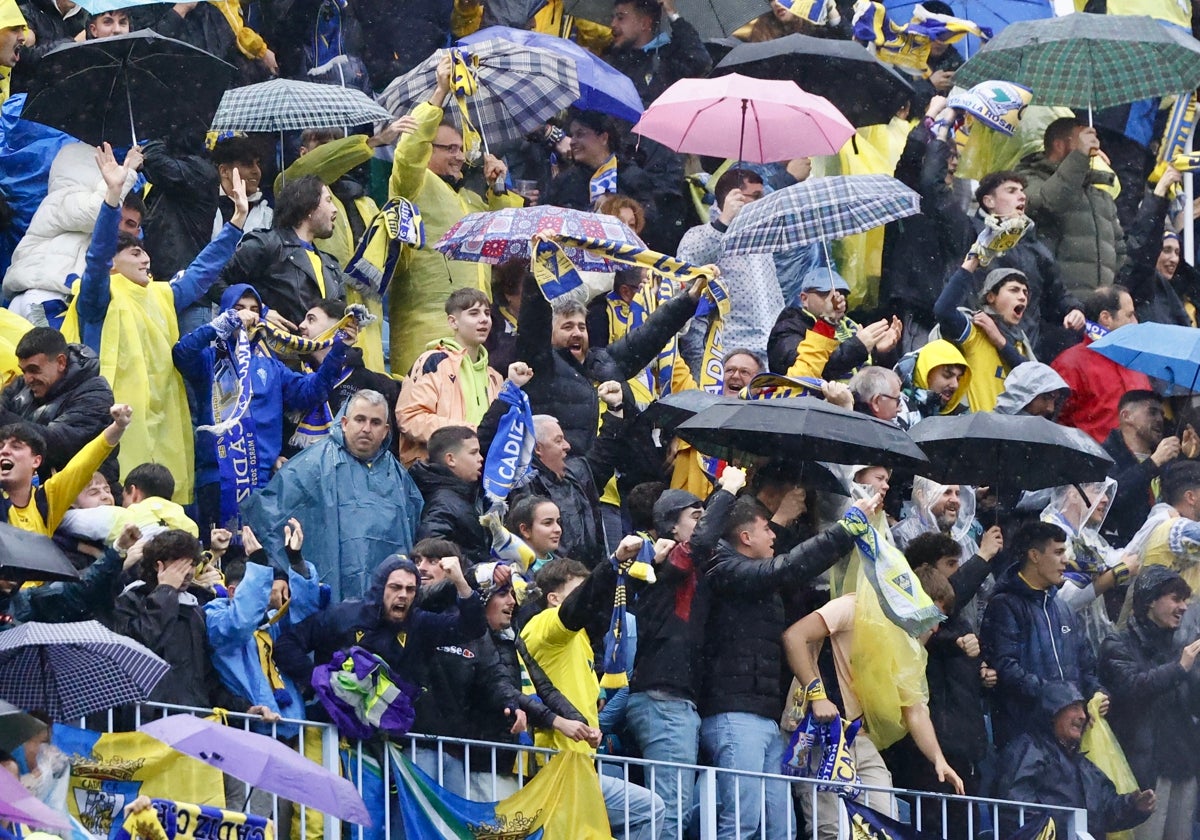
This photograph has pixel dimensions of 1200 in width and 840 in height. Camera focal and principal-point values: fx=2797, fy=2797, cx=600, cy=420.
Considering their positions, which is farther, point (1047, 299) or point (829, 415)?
point (1047, 299)

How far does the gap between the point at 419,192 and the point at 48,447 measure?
13.0ft

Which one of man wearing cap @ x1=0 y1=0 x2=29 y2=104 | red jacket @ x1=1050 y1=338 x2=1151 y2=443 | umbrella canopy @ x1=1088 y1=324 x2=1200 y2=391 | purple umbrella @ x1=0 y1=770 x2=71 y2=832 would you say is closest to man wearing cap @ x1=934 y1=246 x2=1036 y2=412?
red jacket @ x1=1050 y1=338 x2=1151 y2=443

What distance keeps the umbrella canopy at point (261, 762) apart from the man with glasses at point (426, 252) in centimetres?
494

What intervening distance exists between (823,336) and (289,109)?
3.19 meters

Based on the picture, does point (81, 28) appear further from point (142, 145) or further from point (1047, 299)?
point (1047, 299)

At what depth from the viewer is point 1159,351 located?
1556 cm

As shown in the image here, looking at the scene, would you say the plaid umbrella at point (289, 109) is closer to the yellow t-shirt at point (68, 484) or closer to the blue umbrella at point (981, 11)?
the yellow t-shirt at point (68, 484)

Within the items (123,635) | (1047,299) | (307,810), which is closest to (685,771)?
(307,810)

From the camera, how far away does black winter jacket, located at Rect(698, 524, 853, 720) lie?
12.7 m

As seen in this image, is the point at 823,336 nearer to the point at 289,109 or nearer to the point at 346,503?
the point at 289,109

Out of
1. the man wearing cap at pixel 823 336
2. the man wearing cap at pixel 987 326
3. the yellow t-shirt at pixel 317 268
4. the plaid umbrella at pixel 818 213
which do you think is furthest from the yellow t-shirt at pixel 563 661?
the man wearing cap at pixel 987 326

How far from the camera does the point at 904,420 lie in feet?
Result: 49.3

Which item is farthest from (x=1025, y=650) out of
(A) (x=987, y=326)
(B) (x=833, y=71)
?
(B) (x=833, y=71)

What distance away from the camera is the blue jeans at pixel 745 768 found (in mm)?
12516
